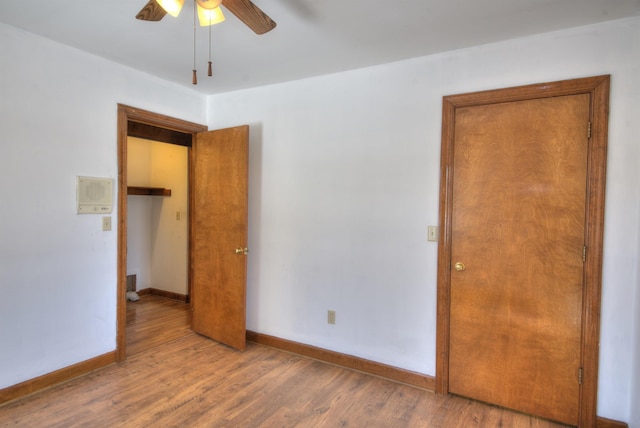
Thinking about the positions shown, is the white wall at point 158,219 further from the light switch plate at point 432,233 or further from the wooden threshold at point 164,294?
the light switch plate at point 432,233

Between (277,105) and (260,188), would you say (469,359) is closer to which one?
(260,188)

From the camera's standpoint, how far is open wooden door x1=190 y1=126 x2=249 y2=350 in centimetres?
313

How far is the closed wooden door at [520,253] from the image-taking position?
7.09ft

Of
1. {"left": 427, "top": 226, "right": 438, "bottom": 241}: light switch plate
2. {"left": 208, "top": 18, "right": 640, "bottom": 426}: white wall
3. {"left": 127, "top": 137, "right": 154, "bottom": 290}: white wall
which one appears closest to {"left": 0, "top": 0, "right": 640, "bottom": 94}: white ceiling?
{"left": 208, "top": 18, "right": 640, "bottom": 426}: white wall

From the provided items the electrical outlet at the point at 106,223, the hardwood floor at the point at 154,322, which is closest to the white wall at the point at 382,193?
the hardwood floor at the point at 154,322

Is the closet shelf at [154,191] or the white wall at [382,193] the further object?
the closet shelf at [154,191]

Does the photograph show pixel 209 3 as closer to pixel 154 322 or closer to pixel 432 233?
pixel 432 233

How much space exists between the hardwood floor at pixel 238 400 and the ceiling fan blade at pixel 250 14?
2.26 m

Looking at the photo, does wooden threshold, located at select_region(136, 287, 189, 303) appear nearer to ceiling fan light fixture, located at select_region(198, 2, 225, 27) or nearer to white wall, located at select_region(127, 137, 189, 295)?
white wall, located at select_region(127, 137, 189, 295)

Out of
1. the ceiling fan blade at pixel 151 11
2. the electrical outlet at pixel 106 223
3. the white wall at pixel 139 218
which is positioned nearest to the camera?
the ceiling fan blade at pixel 151 11

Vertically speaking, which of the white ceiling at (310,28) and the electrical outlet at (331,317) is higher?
the white ceiling at (310,28)

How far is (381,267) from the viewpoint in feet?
8.93

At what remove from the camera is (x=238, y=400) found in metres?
2.38

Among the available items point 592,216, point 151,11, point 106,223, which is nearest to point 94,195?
point 106,223
